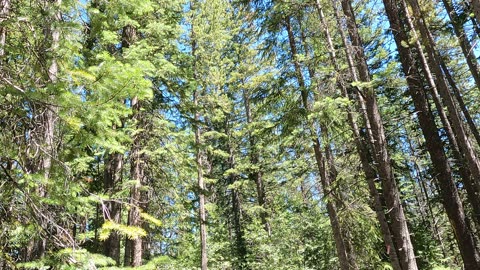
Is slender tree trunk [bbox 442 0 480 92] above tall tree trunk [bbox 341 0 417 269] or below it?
above

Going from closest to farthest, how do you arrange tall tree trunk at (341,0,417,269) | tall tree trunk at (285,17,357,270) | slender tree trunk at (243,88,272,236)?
tall tree trunk at (341,0,417,269)
tall tree trunk at (285,17,357,270)
slender tree trunk at (243,88,272,236)

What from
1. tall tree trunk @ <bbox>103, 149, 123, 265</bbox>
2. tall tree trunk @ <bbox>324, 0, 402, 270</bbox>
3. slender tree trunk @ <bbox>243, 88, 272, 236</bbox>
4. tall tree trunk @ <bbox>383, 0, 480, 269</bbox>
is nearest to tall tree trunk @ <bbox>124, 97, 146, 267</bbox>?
tall tree trunk @ <bbox>103, 149, 123, 265</bbox>

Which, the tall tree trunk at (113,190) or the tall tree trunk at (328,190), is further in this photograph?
the tall tree trunk at (328,190)

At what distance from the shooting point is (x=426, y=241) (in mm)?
15672

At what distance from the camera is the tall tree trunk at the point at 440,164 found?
8.30 m

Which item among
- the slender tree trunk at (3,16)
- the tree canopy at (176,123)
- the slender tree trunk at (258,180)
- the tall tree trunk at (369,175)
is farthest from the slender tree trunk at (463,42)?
the slender tree trunk at (258,180)

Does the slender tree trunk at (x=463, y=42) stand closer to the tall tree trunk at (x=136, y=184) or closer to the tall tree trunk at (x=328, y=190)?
the tall tree trunk at (x=328, y=190)

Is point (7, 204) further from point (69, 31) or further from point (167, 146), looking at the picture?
point (167, 146)

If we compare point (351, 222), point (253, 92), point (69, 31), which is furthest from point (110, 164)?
point (351, 222)

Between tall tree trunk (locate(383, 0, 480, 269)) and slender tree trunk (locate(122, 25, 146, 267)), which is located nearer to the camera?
tall tree trunk (locate(383, 0, 480, 269))

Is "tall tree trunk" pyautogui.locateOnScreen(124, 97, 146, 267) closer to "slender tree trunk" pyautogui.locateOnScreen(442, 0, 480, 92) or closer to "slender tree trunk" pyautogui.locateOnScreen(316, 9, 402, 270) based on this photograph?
"slender tree trunk" pyautogui.locateOnScreen(316, 9, 402, 270)

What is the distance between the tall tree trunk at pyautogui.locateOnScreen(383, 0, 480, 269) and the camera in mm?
8297

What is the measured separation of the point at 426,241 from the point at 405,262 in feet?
32.5

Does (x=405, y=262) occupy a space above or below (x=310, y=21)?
below
